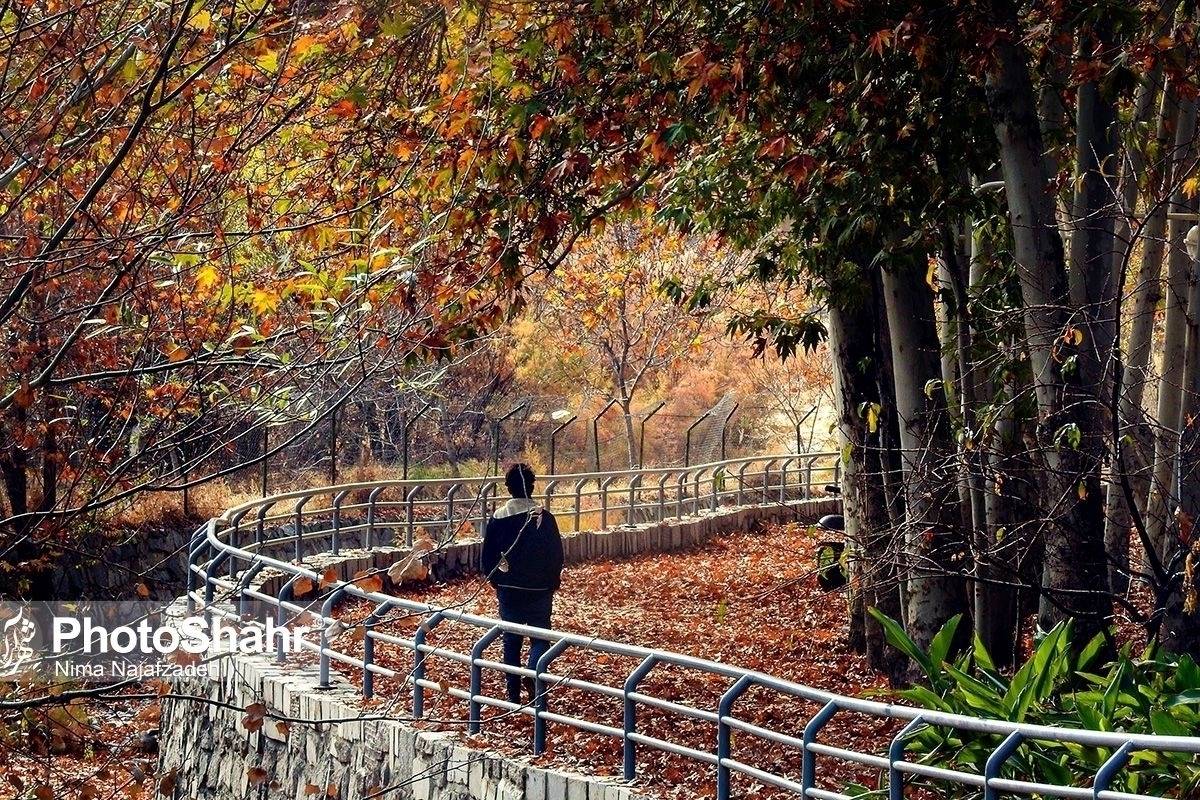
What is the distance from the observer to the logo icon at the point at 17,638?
39.1 ft

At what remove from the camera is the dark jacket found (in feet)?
31.9

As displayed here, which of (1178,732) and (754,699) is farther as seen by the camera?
(754,699)

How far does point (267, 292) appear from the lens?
7.40 meters

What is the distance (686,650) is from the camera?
46.2 ft

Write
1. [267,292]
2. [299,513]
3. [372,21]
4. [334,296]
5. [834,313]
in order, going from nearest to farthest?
[334,296] → [267,292] → [372,21] → [834,313] → [299,513]

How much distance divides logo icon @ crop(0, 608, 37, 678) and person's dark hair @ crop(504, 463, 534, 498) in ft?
12.2

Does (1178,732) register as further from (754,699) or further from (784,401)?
(784,401)

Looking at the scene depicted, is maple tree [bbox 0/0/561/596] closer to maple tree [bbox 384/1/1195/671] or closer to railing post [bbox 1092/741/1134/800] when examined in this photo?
maple tree [bbox 384/1/1195/671]

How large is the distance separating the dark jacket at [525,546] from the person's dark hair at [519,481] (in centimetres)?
9

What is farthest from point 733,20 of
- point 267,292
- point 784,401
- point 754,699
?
point 784,401

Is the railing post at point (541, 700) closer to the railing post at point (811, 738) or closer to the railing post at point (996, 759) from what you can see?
the railing post at point (811, 738)

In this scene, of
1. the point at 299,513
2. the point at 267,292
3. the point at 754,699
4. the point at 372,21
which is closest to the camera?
the point at 267,292

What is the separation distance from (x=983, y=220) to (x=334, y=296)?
223 inches

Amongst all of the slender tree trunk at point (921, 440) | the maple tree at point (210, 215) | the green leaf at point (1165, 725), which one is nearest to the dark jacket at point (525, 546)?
the maple tree at point (210, 215)
